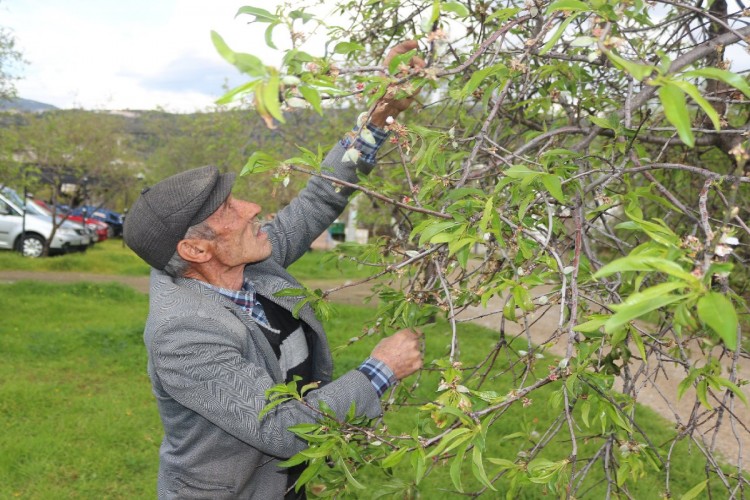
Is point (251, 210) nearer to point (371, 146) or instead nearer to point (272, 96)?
point (371, 146)

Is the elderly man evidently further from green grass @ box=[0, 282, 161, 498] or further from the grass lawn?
green grass @ box=[0, 282, 161, 498]

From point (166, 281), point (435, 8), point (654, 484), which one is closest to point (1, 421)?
point (166, 281)

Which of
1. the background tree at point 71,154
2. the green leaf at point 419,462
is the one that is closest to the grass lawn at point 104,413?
the green leaf at point 419,462

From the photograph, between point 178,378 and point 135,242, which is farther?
point 135,242

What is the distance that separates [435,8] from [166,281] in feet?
4.93

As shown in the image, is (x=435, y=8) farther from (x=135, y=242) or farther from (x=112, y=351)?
(x=112, y=351)

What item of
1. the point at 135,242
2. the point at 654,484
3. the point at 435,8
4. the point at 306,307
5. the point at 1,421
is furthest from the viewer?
the point at 1,421

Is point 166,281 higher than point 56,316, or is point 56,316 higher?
point 166,281

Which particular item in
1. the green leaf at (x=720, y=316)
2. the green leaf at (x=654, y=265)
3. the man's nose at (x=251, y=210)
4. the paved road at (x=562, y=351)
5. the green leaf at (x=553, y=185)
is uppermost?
the green leaf at (x=553, y=185)

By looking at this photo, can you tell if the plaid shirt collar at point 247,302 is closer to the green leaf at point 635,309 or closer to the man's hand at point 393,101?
the man's hand at point 393,101

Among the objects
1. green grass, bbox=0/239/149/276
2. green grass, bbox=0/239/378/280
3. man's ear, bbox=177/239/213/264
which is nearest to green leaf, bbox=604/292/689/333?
man's ear, bbox=177/239/213/264

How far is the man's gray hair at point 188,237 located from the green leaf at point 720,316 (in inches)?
75.5

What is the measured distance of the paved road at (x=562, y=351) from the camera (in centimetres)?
346

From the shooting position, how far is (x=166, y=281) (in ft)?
8.37
